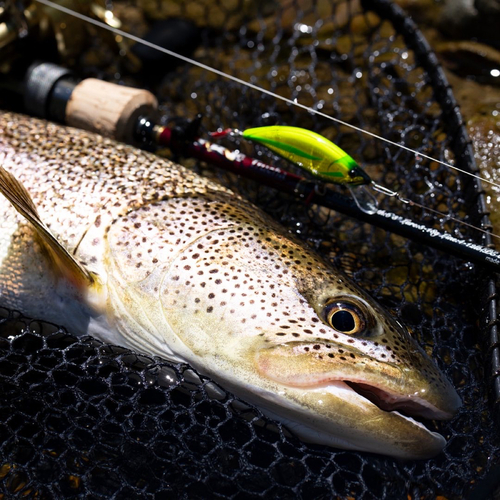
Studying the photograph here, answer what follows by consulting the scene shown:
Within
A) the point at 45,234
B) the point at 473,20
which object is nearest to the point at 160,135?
the point at 45,234

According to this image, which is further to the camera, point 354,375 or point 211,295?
point 211,295

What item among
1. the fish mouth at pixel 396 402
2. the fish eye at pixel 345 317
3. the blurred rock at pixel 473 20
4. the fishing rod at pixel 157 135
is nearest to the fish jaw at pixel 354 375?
the fish mouth at pixel 396 402

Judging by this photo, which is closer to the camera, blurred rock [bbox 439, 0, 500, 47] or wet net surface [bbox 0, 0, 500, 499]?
wet net surface [bbox 0, 0, 500, 499]

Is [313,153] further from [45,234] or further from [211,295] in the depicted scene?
[45,234]

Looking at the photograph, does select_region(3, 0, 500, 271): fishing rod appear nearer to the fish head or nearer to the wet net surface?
the wet net surface

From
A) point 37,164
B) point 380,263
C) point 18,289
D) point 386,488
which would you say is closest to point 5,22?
point 37,164

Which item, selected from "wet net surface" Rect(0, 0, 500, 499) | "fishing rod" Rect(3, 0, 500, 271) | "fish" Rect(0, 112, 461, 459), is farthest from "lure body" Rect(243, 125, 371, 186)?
"wet net surface" Rect(0, 0, 500, 499)
